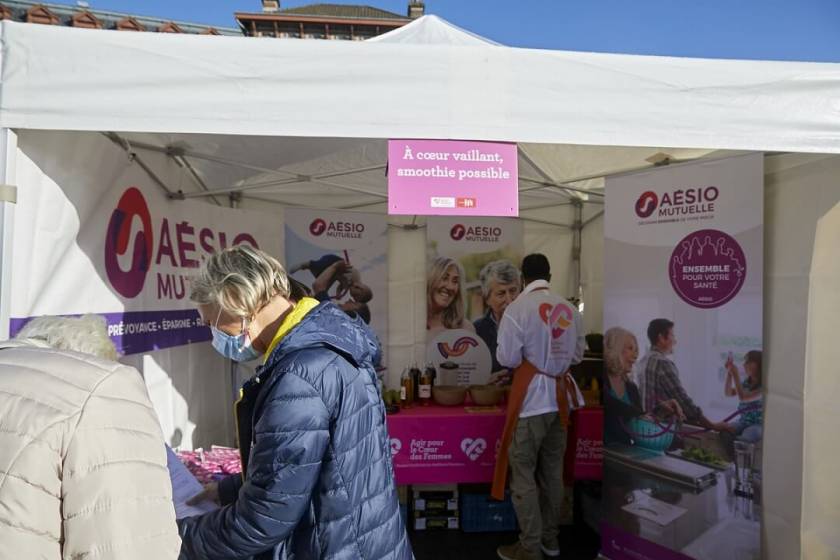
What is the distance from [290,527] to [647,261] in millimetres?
2300

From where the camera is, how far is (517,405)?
3.06m

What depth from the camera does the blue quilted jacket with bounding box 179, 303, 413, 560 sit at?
115 cm

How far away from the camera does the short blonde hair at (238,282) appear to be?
4.39 ft

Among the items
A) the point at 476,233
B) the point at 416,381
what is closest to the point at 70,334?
the point at 416,381

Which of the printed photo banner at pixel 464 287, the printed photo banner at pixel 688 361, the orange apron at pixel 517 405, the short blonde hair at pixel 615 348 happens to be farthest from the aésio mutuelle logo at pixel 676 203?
the printed photo banner at pixel 464 287

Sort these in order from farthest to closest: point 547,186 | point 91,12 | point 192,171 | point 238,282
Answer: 1. point 91,12
2. point 547,186
3. point 192,171
4. point 238,282

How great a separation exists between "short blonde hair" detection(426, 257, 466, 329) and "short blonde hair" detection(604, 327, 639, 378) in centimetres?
152

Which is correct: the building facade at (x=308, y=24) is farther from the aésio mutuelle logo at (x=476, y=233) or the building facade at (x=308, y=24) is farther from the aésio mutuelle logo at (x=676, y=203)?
the aésio mutuelle logo at (x=676, y=203)

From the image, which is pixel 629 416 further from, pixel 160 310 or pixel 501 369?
pixel 160 310

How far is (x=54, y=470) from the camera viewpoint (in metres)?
0.77

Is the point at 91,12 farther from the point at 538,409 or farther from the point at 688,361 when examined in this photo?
the point at 688,361

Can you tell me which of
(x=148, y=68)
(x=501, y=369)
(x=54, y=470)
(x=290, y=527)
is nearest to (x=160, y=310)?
(x=148, y=68)

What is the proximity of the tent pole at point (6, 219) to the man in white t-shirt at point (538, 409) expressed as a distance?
7.86 feet

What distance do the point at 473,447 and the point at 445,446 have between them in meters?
0.19
